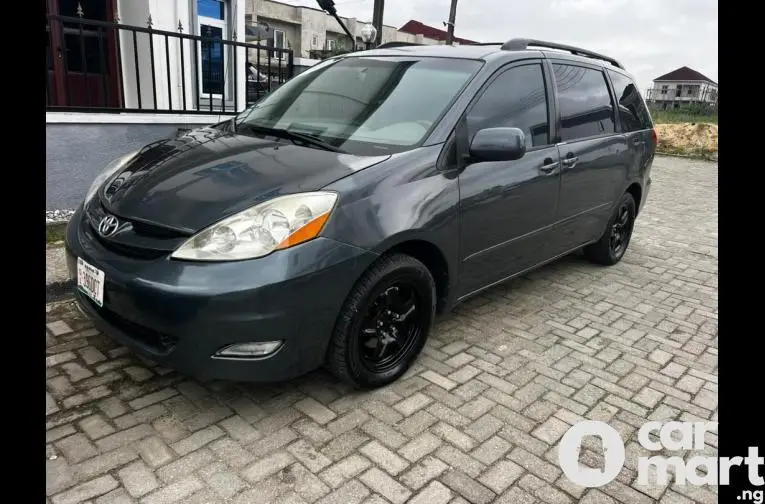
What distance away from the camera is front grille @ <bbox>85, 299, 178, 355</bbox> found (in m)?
2.35

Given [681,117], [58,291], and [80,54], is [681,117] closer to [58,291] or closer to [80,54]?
[80,54]

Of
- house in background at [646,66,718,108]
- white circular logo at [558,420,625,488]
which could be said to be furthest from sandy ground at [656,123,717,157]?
white circular logo at [558,420,625,488]

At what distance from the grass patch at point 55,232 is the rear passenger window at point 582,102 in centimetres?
387

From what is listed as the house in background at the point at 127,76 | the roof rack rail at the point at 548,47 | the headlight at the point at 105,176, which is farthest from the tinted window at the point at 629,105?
the headlight at the point at 105,176

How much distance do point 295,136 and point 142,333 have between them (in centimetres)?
129

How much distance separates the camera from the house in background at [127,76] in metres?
5.02

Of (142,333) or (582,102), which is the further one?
(582,102)

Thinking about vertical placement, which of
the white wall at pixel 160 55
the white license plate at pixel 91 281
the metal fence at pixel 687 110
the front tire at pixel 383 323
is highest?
the metal fence at pixel 687 110

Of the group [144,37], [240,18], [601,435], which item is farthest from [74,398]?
[240,18]

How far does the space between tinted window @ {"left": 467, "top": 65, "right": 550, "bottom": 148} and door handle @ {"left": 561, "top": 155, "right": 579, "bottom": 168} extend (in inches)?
8.5

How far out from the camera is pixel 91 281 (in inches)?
98.7

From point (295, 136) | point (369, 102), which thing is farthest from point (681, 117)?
point (295, 136)

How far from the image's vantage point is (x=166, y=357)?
235cm

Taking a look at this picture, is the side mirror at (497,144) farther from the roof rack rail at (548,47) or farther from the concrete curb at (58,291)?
the concrete curb at (58,291)
